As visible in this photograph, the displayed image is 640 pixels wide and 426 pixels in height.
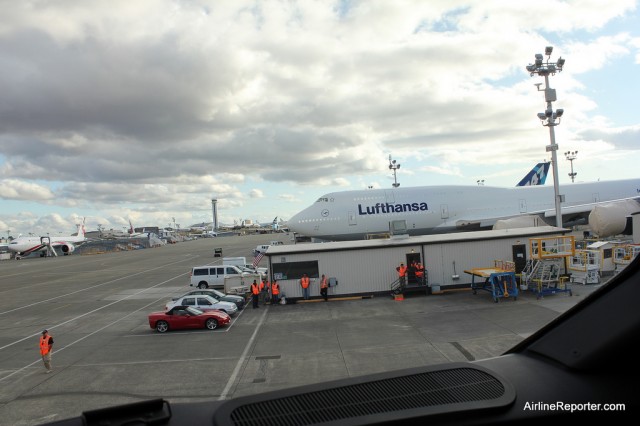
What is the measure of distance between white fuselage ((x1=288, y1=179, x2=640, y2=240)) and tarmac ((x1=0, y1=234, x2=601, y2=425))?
1542 centimetres

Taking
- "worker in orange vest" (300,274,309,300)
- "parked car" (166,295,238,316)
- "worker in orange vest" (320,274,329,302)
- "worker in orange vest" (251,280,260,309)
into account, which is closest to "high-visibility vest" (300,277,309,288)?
"worker in orange vest" (300,274,309,300)

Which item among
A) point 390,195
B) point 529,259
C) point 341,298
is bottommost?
point 341,298

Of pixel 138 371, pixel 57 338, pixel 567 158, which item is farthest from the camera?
pixel 567 158

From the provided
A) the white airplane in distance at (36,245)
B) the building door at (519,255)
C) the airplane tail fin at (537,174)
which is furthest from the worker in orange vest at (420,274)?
the white airplane in distance at (36,245)

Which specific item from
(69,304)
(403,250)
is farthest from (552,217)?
(69,304)

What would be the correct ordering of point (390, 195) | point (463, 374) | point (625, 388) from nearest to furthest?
1. point (625, 388)
2. point (463, 374)
3. point (390, 195)

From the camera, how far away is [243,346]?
15578 mm

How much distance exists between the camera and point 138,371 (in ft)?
43.5

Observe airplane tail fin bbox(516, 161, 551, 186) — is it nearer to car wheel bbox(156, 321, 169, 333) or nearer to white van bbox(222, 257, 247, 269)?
white van bbox(222, 257, 247, 269)

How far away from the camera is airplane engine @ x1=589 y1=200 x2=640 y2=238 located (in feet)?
104

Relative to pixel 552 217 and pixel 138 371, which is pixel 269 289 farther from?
pixel 552 217

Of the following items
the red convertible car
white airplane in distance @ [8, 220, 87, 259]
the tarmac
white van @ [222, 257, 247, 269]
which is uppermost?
white airplane in distance @ [8, 220, 87, 259]

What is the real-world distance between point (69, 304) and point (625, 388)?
1273 inches

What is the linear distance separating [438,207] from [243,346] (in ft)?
99.6
